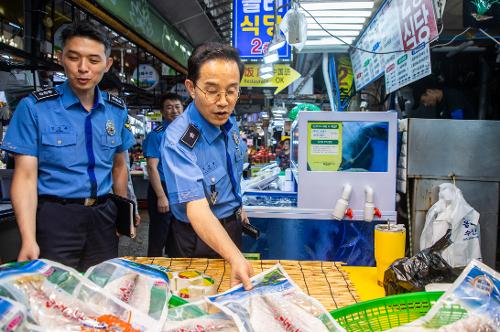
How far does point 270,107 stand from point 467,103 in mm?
12793

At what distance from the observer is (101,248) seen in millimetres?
2213

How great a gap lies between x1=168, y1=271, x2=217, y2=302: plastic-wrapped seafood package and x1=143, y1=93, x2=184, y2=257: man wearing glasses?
121 inches

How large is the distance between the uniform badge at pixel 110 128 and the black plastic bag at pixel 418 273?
1723mm

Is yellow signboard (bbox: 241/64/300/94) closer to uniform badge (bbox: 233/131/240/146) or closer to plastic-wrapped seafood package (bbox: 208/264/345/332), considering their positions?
uniform badge (bbox: 233/131/240/146)

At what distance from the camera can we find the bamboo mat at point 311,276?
1287mm

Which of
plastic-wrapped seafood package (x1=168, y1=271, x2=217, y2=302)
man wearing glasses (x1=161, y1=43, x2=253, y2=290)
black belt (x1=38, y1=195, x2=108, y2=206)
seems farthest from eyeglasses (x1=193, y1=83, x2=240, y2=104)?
black belt (x1=38, y1=195, x2=108, y2=206)

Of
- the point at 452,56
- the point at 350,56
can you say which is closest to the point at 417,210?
the point at 452,56

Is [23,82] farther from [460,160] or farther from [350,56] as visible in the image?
[460,160]

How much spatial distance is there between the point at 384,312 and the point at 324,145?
167cm

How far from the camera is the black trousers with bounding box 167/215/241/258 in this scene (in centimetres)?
190

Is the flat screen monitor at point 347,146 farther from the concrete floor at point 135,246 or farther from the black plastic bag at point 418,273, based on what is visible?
the concrete floor at point 135,246

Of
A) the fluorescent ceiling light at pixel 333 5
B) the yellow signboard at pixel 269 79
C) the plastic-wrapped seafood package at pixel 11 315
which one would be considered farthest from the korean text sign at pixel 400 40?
the plastic-wrapped seafood package at pixel 11 315

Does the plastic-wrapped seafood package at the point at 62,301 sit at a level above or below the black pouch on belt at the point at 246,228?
above

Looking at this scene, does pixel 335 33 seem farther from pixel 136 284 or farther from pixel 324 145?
pixel 136 284
